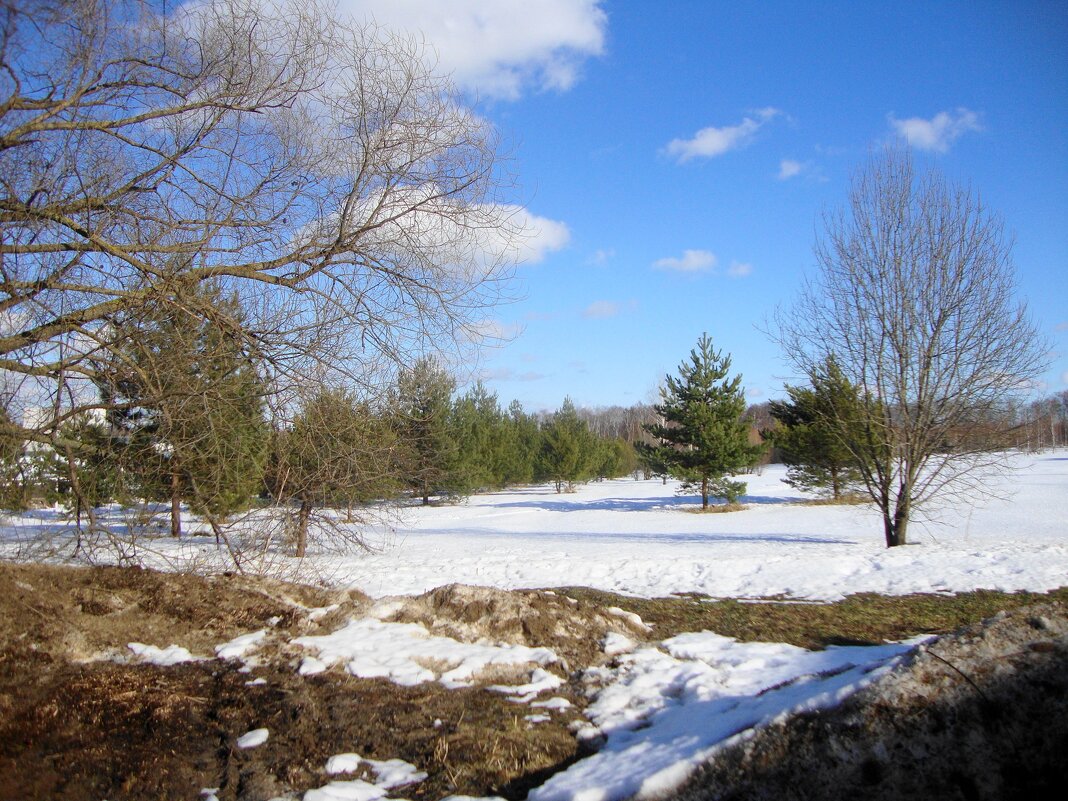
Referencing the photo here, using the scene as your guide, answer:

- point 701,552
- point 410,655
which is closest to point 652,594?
point 410,655

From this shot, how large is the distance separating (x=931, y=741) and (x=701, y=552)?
42.5 feet

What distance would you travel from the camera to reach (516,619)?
6.00 meters

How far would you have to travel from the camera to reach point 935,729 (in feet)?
8.95

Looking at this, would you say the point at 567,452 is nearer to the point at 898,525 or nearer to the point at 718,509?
the point at 718,509

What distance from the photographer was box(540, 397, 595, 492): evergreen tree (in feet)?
158

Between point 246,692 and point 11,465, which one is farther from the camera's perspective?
point 11,465

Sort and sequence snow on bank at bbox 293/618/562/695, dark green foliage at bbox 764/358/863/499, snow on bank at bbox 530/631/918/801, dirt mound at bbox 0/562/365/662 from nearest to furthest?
1. snow on bank at bbox 530/631/918/801
2. snow on bank at bbox 293/618/562/695
3. dirt mound at bbox 0/562/365/662
4. dark green foliage at bbox 764/358/863/499

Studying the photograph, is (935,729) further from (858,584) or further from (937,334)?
(937,334)

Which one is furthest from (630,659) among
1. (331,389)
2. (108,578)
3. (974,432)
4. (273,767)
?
(974,432)

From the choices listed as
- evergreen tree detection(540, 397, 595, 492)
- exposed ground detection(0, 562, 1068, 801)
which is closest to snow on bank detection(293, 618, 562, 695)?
exposed ground detection(0, 562, 1068, 801)

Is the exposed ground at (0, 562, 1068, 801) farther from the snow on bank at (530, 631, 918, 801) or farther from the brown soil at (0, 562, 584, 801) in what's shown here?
the snow on bank at (530, 631, 918, 801)

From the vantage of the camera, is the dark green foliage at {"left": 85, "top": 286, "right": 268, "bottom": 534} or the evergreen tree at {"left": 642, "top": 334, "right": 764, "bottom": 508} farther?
the evergreen tree at {"left": 642, "top": 334, "right": 764, "bottom": 508}

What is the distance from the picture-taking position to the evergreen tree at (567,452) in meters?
48.3

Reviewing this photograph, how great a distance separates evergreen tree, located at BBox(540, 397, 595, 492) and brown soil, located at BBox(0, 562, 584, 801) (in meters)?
42.5
